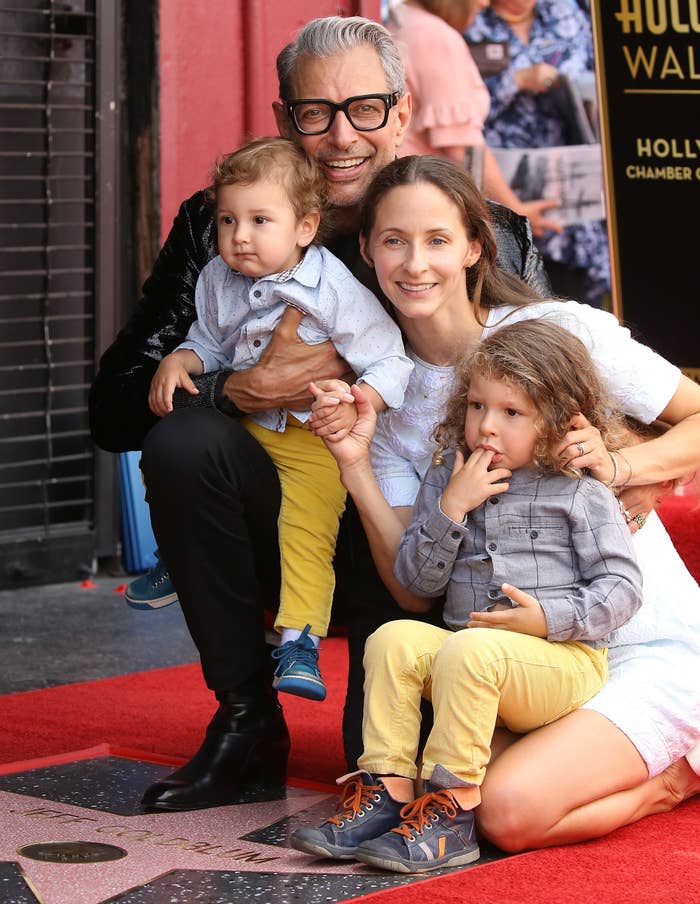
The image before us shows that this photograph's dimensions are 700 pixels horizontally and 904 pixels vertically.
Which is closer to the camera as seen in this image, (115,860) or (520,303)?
(115,860)

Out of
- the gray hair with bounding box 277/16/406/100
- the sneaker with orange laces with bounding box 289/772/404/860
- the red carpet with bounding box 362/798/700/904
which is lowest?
the red carpet with bounding box 362/798/700/904

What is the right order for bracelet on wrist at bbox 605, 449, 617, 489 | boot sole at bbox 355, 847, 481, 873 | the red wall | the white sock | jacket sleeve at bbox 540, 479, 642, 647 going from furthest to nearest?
the red wall, the white sock, bracelet on wrist at bbox 605, 449, 617, 489, jacket sleeve at bbox 540, 479, 642, 647, boot sole at bbox 355, 847, 481, 873

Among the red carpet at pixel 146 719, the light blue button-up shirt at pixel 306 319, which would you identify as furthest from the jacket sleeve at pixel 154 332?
the red carpet at pixel 146 719

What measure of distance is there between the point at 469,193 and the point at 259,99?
9.63 ft

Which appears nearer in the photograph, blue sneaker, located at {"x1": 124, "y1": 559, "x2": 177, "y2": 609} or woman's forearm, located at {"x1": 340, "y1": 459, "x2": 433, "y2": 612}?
woman's forearm, located at {"x1": 340, "y1": 459, "x2": 433, "y2": 612}

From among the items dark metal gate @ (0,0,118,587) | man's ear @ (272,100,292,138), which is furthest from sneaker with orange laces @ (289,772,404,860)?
dark metal gate @ (0,0,118,587)

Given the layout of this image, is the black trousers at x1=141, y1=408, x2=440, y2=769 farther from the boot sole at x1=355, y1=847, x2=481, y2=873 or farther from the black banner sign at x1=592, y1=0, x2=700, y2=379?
the black banner sign at x1=592, y1=0, x2=700, y2=379

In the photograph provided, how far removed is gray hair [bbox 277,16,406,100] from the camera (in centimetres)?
307

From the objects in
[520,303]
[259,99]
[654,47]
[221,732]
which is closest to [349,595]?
[221,732]

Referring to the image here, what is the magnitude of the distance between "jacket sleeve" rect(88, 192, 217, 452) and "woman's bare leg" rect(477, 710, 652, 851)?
Answer: 3.74 feet

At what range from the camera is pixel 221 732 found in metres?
2.81

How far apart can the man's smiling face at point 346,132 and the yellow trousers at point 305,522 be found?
536 millimetres

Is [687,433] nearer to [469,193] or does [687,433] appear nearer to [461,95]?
[469,193]

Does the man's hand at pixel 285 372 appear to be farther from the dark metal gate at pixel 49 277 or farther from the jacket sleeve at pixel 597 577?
the dark metal gate at pixel 49 277
